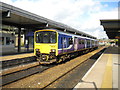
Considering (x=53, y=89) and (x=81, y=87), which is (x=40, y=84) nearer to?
(x=53, y=89)

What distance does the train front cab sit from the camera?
426 inches

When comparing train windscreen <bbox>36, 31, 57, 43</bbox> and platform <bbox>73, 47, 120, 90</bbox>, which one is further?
train windscreen <bbox>36, 31, 57, 43</bbox>

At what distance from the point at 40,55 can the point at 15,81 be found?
4.30 metres

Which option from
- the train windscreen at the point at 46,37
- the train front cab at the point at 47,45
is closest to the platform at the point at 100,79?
the train front cab at the point at 47,45

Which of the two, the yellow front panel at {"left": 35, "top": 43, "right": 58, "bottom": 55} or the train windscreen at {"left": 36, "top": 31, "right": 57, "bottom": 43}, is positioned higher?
the train windscreen at {"left": 36, "top": 31, "right": 57, "bottom": 43}

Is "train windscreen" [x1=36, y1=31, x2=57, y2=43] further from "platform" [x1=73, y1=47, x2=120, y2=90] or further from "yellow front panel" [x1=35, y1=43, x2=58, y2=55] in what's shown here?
"platform" [x1=73, y1=47, x2=120, y2=90]

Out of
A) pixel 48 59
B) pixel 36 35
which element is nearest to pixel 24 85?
pixel 48 59

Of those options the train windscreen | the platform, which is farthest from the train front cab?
the platform

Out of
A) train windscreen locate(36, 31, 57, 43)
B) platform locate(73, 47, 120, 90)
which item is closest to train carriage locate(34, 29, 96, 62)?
train windscreen locate(36, 31, 57, 43)

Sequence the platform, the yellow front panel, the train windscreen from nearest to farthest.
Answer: the platform < the yellow front panel < the train windscreen

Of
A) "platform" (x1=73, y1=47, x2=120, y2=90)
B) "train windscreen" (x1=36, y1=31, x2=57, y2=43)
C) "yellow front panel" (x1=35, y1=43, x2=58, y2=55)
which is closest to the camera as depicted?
"platform" (x1=73, y1=47, x2=120, y2=90)

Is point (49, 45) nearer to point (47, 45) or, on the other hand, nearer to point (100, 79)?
point (47, 45)

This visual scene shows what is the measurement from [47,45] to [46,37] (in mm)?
745

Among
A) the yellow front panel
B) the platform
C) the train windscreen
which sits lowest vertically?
the platform
